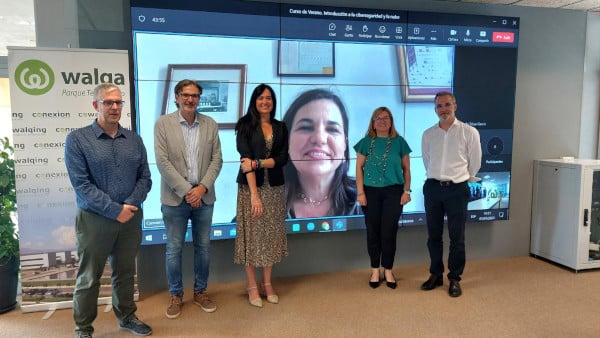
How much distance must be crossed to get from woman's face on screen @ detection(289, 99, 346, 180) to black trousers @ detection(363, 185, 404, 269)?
467 millimetres

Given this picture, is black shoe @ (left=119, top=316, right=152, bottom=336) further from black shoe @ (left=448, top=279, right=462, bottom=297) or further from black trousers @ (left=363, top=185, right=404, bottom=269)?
black shoe @ (left=448, top=279, right=462, bottom=297)

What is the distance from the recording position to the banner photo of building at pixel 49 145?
2941 millimetres

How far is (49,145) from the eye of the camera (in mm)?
2992

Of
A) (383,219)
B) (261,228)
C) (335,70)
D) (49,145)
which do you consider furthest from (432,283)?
(49,145)

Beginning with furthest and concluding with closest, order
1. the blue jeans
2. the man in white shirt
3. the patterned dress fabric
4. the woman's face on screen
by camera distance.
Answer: the woman's face on screen, the man in white shirt, the patterned dress fabric, the blue jeans

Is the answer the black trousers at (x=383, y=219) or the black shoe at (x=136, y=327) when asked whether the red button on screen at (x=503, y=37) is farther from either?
the black shoe at (x=136, y=327)

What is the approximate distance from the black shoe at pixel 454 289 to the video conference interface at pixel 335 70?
69cm

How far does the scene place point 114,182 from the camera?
2408 mm

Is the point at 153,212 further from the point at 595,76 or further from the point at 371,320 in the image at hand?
the point at 595,76

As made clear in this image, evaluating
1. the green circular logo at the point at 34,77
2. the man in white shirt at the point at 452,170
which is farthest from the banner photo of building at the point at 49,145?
the man in white shirt at the point at 452,170

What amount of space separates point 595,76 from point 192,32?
397cm

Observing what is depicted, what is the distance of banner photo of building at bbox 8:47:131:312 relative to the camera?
9.65ft

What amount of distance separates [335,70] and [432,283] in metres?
1.92

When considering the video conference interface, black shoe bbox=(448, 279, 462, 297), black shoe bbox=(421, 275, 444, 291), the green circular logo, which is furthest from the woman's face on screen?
the green circular logo
